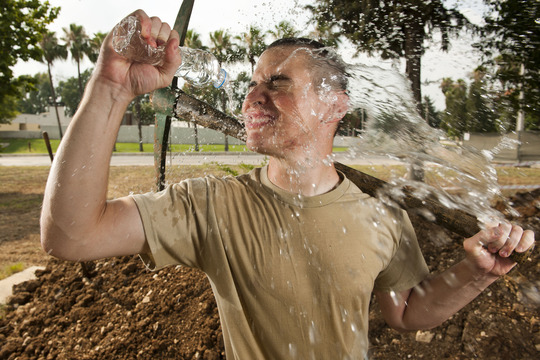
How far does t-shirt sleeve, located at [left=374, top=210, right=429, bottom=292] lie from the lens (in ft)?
5.54

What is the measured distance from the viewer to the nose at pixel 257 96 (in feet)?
5.31

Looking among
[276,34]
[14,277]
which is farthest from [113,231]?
[14,277]

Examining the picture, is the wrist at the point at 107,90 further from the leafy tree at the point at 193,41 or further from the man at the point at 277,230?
the leafy tree at the point at 193,41

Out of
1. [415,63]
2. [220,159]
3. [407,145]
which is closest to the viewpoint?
[407,145]

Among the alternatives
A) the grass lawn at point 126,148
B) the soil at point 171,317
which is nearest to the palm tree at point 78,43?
the grass lawn at point 126,148

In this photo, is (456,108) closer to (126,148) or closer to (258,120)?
(258,120)

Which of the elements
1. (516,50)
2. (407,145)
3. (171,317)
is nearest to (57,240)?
(407,145)

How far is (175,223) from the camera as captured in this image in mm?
1435

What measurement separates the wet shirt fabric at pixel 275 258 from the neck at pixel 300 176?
0.19 ft

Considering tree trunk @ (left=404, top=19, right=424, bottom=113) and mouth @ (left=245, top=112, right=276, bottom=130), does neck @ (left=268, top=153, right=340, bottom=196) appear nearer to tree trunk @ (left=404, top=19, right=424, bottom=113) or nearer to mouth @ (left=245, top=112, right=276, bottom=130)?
mouth @ (left=245, top=112, right=276, bottom=130)

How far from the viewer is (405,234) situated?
1697 millimetres

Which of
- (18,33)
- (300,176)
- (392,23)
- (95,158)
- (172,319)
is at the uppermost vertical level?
(18,33)

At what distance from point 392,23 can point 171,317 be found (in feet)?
10.2

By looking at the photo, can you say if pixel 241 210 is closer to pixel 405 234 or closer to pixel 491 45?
pixel 405 234
